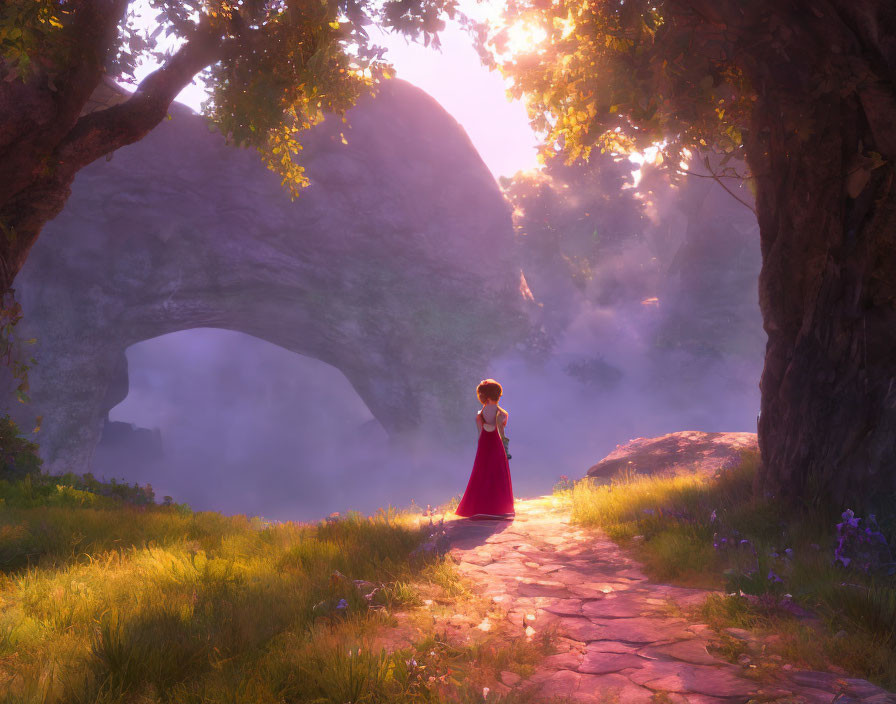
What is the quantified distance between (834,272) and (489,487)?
4690 mm

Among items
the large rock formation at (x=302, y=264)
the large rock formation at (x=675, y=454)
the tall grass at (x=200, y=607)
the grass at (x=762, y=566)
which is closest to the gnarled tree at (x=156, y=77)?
the tall grass at (x=200, y=607)

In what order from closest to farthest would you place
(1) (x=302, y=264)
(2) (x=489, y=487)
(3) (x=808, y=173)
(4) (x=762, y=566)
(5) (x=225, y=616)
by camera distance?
(5) (x=225, y=616)
(4) (x=762, y=566)
(3) (x=808, y=173)
(2) (x=489, y=487)
(1) (x=302, y=264)

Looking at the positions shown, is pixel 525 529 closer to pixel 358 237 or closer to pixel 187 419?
pixel 358 237

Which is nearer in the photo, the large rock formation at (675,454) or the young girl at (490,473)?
the young girl at (490,473)

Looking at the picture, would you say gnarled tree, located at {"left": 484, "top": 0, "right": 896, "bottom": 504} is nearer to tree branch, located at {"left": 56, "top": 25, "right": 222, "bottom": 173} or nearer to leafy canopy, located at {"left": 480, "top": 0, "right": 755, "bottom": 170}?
leafy canopy, located at {"left": 480, "top": 0, "right": 755, "bottom": 170}

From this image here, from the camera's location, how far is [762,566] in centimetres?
371

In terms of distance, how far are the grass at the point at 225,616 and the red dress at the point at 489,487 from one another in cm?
184

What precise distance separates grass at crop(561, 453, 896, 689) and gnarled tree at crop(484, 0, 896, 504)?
66cm

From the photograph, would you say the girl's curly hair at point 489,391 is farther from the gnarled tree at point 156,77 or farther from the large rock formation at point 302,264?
the large rock formation at point 302,264

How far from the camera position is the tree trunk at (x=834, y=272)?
4.48 meters

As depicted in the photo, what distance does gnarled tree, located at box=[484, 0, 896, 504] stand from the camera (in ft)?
14.6

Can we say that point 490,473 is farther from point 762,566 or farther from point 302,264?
point 302,264

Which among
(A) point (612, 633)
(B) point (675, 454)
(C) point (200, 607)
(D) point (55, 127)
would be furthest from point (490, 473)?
(B) point (675, 454)

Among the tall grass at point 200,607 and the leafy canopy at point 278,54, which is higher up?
the leafy canopy at point 278,54
